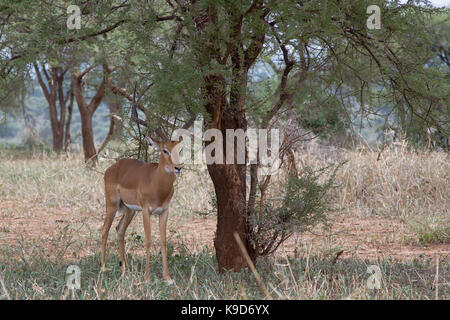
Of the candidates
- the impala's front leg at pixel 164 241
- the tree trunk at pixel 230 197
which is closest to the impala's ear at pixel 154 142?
the tree trunk at pixel 230 197

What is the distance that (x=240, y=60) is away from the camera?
5.95 metres

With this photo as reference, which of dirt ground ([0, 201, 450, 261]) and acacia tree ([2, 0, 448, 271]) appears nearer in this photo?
acacia tree ([2, 0, 448, 271])

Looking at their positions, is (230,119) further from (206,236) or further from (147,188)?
(206,236)

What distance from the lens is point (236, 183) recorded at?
6.02m

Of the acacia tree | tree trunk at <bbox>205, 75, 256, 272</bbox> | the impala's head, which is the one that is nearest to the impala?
the impala's head

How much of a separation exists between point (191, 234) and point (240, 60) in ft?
11.7

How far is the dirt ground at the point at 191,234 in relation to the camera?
25.3ft

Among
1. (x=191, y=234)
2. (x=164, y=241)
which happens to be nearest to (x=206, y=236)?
(x=191, y=234)

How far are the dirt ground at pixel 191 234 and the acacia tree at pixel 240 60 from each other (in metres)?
1.32

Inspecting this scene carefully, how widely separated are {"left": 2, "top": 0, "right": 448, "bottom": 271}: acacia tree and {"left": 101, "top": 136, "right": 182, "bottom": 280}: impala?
15.3 inches

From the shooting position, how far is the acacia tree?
205 inches

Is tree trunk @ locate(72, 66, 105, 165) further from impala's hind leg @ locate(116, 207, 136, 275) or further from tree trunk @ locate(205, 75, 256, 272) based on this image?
tree trunk @ locate(205, 75, 256, 272)

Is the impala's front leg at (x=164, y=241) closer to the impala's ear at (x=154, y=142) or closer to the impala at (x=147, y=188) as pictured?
the impala at (x=147, y=188)

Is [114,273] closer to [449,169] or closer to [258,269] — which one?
[258,269]
